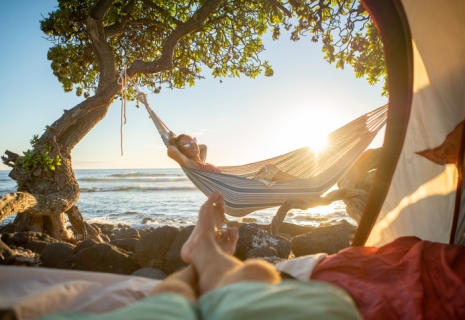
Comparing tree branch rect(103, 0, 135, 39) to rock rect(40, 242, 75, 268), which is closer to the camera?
rock rect(40, 242, 75, 268)

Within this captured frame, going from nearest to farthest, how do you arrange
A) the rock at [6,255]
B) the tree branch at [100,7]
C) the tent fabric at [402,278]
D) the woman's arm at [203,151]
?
1. the tent fabric at [402,278]
2. the rock at [6,255]
3. the tree branch at [100,7]
4. the woman's arm at [203,151]

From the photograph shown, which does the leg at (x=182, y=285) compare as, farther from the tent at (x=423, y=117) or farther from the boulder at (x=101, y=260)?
the boulder at (x=101, y=260)

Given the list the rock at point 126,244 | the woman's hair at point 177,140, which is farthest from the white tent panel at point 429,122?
the rock at point 126,244

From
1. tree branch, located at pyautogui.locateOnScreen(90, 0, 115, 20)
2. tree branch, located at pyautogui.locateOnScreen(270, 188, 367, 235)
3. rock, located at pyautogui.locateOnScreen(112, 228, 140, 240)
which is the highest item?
tree branch, located at pyautogui.locateOnScreen(90, 0, 115, 20)

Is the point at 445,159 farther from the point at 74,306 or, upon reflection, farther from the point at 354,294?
the point at 74,306

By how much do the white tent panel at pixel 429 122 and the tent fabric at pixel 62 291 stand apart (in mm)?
1187

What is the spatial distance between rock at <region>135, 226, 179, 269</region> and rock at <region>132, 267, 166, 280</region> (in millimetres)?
152

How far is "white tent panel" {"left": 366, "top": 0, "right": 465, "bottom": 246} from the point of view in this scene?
1242 millimetres

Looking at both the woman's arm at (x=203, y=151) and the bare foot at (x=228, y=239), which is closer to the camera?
the bare foot at (x=228, y=239)

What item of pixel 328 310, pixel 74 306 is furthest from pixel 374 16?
pixel 74 306

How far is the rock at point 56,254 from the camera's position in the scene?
8.14 feet

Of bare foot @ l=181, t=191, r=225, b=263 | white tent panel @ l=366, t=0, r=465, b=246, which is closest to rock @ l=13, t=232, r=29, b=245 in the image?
bare foot @ l=181, t=191, r=225, b=263

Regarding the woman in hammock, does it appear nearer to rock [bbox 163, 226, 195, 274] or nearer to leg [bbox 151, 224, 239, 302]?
rock [bbox 163, 226, 195, 274]

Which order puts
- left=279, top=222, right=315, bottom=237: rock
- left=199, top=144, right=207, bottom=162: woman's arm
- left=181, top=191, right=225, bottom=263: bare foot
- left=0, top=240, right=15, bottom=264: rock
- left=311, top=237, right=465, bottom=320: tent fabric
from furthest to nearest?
left=279, top=222, right=315, bottom=237: rock < left=199, top=144, right=207, bottom=162: woman's arm < left=0, top=240, right=15, bottom=264: rock < left=181, top=191, right=225, bottom=263: bare foot < left=311, top=237, right=465, bottom=320: tent fabric
